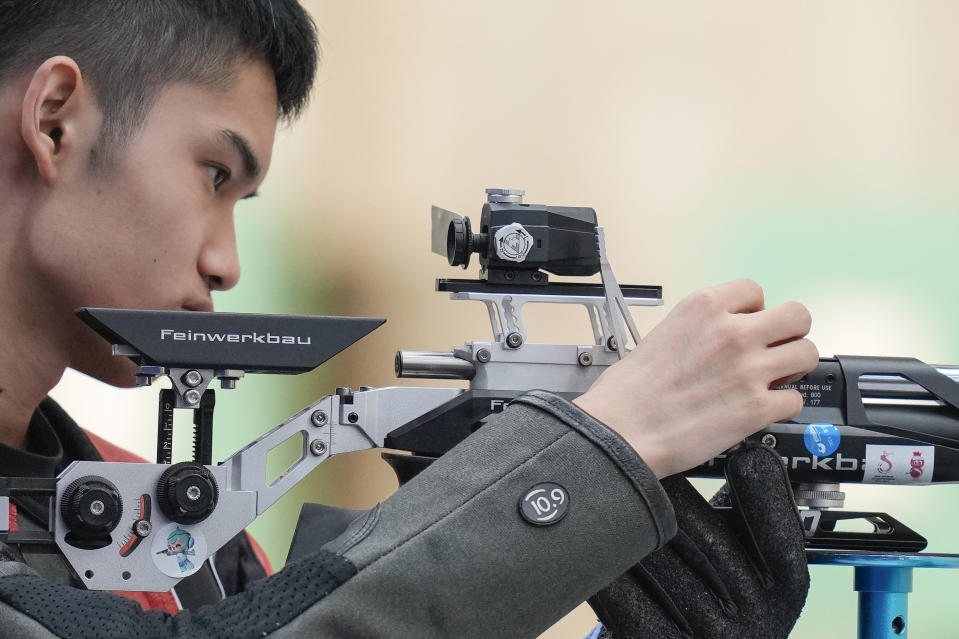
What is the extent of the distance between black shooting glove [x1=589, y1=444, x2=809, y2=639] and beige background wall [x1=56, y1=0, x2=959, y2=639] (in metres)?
0.80

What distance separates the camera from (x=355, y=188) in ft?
5.28

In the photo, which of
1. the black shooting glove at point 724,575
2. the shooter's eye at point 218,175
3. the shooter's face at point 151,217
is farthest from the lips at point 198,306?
the black shooting glove at point 724,575

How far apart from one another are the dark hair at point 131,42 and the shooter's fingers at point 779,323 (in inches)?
20.7

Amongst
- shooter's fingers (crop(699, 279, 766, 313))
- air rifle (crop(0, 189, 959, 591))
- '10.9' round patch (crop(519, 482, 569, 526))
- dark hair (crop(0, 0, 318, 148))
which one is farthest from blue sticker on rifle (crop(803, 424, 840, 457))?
dark hair (crop(0, 0, 318, 148))

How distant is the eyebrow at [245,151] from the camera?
3.09 ft

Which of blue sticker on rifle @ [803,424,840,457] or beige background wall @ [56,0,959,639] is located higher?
beige background wall @ [56,0,959,639]

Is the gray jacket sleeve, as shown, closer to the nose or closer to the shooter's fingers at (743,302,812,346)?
the shooter's fingers at (743,302,812,346)

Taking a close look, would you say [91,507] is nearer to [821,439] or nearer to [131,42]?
[131,42]

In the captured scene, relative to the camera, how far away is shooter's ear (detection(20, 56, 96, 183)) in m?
0.88

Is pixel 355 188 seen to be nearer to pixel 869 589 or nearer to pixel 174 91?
pixel 174 91

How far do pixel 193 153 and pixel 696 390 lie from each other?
1.59ft

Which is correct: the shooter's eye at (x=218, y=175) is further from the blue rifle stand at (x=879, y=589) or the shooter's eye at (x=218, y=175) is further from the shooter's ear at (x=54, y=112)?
the blue rifle stand at (x=879, y=589)

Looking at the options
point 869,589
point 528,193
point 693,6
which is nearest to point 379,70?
point 528,193

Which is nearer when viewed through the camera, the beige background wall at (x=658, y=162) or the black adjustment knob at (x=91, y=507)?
the black adjustment knob at (x=91, y=507)
